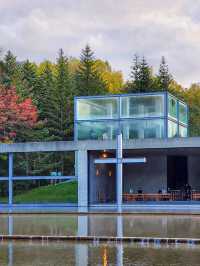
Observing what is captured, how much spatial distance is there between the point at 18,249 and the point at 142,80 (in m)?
54.8

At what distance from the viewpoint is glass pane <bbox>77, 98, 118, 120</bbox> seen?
131 ft

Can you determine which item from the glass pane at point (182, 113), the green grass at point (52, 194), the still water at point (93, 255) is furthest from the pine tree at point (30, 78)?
the still water at point (93, 255)

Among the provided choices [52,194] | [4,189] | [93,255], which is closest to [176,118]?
[52,194]

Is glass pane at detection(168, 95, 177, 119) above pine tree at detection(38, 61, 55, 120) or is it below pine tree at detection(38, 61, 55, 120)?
below

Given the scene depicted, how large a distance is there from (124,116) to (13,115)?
17.0 metres

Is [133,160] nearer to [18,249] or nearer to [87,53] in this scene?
[18,249]

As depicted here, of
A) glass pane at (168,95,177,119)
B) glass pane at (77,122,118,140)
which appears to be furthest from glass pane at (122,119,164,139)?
glass pane at (168,95,177,119)

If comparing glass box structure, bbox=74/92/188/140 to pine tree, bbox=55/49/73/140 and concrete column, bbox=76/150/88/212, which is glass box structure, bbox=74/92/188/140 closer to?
concrete column, bbox=76/150/88/212

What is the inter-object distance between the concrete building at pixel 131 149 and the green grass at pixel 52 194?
8.42ft

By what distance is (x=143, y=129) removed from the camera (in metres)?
39.2

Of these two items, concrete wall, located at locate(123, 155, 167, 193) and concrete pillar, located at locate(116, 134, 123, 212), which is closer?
concrete pillar, located at locate(116, 134, 123, 212)

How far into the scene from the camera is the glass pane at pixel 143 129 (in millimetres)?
39062

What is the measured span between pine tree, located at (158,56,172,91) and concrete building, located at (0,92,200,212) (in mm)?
28530

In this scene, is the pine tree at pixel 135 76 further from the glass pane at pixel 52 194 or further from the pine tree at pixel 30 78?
the glass pane at pixel 52 194
